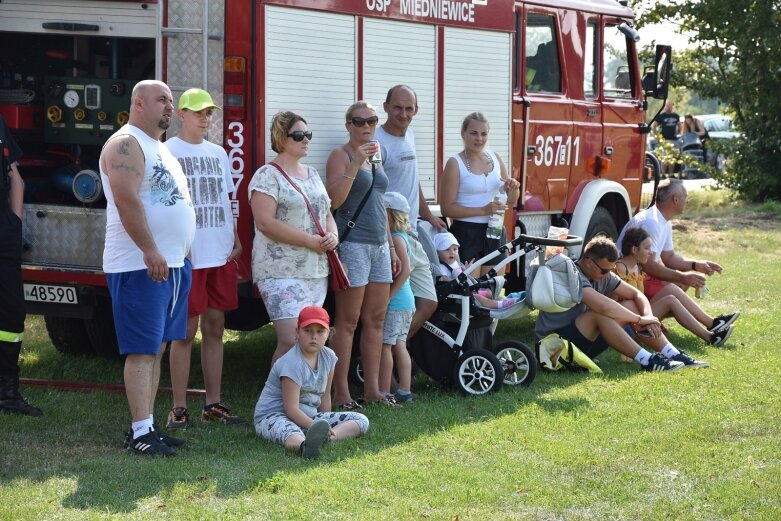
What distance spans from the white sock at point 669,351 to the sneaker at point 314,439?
3.42m

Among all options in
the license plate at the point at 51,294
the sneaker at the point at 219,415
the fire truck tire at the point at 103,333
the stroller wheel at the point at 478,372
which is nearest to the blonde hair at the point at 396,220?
the stroller wheel at the point at 478,372

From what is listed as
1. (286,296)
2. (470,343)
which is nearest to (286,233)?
(286,296)

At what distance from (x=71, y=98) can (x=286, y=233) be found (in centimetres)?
199

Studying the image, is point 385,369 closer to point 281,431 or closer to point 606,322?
point 281,431

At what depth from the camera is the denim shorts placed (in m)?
7.41

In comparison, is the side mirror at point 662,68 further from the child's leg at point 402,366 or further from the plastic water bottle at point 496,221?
the child's leg at point 402,366

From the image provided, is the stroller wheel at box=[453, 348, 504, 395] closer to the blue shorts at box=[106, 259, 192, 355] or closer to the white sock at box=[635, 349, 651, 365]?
the white sock at box=[635, 349, 651, 365]

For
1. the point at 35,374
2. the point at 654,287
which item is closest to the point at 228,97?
the point at 35,374

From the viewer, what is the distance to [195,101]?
6809 millimetres

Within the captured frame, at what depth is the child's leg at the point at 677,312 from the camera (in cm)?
979

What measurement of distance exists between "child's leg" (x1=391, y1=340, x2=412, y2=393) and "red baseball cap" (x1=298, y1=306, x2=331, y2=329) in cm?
125

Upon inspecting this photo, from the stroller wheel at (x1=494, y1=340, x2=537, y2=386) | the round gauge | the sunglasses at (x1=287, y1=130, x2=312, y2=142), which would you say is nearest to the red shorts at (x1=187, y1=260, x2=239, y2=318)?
the sunglasses at (x1=287, y1=130, x2=312, y2=142)

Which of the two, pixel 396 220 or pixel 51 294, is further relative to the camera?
pixel 396 220

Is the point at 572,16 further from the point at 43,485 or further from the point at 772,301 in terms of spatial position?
the point at 43,485
